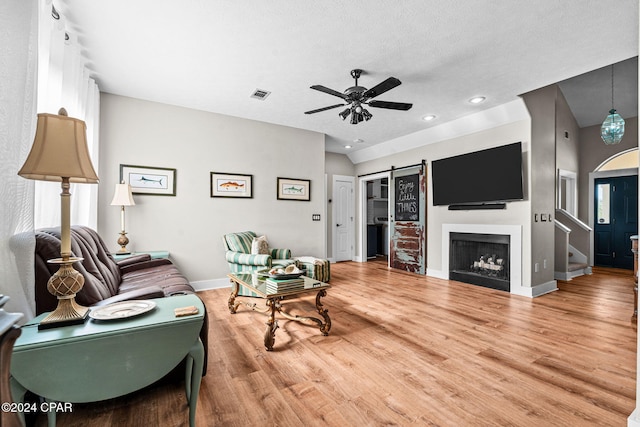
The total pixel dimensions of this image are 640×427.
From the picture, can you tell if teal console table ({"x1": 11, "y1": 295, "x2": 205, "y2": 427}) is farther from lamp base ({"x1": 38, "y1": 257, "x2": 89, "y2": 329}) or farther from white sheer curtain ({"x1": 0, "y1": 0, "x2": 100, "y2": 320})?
white sheer curtain ({"x1": 0, "y1": 0, "x2": 100, "y2": 320})

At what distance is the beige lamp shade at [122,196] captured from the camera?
336 cm

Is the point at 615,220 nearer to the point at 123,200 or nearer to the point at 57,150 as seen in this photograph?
the point at 57,150

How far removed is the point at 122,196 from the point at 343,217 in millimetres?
4534

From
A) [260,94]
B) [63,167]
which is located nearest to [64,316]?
[63,167]

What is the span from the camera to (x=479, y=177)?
428cm

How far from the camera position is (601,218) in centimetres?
589

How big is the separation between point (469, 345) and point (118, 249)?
414cm

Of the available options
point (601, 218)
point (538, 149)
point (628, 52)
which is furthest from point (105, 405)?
point (601, 218)

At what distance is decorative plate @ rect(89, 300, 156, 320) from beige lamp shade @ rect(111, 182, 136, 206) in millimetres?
2331

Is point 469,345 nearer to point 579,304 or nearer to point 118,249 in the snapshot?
point 579,304

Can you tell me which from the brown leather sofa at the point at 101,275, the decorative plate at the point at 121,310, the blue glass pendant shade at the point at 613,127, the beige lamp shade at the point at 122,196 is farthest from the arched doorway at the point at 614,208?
the beige lamp shade at the point at 122,196

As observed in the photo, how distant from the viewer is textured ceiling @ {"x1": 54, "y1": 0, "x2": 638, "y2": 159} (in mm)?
2115

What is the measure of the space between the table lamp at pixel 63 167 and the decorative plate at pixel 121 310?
0.06m

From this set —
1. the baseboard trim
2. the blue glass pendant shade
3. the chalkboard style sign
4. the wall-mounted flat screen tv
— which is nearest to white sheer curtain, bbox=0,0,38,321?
the wall-mounted flat screen tv
